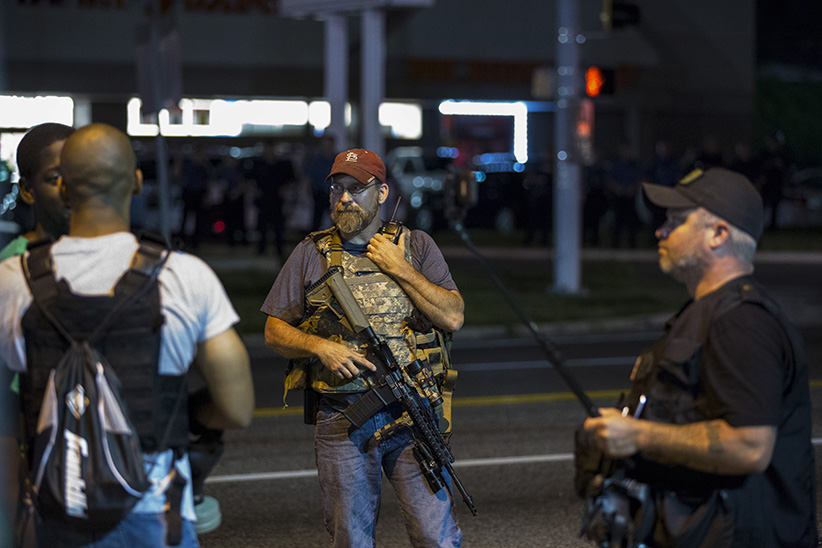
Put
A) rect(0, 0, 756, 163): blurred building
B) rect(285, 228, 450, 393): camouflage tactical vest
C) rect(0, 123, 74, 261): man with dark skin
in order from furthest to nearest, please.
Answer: rect(0, 0, 756, 163): blurred building
rect(285, 228, 450, 393): camouflage tactical vest
rect(0, 123, 74, 261): man with dark skin

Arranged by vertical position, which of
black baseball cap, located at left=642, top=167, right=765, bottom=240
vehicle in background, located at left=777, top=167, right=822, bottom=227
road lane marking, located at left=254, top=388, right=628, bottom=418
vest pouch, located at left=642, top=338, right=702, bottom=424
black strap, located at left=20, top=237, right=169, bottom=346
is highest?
black baseball cap, located at left=642, top=167, right=765, bottom=240

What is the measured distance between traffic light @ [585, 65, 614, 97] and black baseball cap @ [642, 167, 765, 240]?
45.8 ft

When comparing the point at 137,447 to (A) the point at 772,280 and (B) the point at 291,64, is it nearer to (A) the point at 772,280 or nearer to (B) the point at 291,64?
(A) the point at 772,280

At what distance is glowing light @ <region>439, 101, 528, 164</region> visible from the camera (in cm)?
4034

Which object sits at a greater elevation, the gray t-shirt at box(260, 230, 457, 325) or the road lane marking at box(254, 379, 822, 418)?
the gray t-shirt at box(260, 230, 457, 325)

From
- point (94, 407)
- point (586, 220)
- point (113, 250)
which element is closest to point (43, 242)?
point (113, 250)

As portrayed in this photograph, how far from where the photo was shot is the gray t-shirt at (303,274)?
4336 mm

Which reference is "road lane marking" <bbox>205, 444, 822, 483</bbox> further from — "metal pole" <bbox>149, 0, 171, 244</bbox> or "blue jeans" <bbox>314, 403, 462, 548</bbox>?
"metal pole" <bbox>149, 0, 171, 244</bbox>

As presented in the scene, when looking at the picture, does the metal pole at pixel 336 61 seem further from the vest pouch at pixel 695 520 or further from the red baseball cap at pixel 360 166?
the vest pouch at pixel 695 520

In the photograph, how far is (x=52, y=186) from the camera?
3.67 meters

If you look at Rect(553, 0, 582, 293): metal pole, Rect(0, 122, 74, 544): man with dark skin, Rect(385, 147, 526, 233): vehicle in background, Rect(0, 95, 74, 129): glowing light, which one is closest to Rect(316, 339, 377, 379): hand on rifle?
Rect(0, 122, 74, 544): man with dark skin

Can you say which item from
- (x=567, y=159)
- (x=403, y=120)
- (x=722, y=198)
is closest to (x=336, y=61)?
(x=567, y=159)

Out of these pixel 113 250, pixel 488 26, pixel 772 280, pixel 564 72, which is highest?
pixel 488 26

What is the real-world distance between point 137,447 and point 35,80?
30453mm
